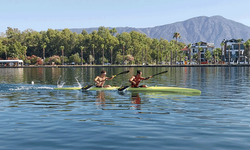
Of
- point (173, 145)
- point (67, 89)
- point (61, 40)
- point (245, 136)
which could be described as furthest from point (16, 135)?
point (61, 40)

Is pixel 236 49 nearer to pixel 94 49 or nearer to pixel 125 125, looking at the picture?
pixel 94 49

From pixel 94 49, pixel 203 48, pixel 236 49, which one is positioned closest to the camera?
pixel 236 49

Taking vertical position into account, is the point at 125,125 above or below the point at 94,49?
below

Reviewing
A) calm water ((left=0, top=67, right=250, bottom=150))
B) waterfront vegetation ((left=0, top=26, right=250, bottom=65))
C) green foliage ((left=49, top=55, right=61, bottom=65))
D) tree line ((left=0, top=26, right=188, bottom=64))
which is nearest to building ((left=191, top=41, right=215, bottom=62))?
waterfront vegetation ((left=0, top=26, right=250, bottom=65))

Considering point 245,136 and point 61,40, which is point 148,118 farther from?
point 61,40

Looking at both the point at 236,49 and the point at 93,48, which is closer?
the point at 236,49

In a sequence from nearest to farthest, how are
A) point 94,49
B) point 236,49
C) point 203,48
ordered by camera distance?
point 236,49
point 203,48
point 94,49

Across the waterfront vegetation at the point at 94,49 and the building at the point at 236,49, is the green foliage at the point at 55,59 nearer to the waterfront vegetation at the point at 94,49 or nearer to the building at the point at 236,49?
the waterfront vegetation at the point at 94,49

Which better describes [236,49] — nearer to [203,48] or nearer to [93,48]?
[203,48]

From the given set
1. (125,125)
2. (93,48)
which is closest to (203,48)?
(93,48)

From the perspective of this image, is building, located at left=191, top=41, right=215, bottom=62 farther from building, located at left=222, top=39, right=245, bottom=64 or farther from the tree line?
building, located at left=222, top=39, right=245, bottom=64

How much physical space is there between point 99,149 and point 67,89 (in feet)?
65.0

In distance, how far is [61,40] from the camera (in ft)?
640

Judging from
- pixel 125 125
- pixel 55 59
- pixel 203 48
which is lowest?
pixel 125 125
